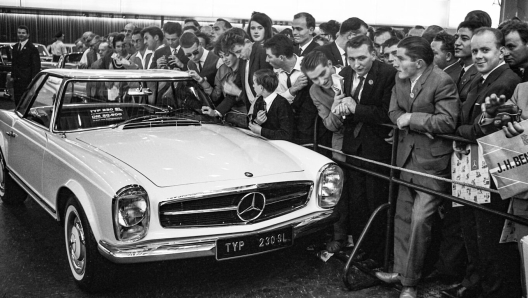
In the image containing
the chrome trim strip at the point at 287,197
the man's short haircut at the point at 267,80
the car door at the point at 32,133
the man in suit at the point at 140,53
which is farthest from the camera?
the man in suit at the point at 140,53

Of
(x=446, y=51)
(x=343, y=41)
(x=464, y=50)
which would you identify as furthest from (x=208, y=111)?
(x=464, y=50)

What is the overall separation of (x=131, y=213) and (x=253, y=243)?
82cm

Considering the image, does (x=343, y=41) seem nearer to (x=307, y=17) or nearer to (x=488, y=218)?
(x=307, y=17)

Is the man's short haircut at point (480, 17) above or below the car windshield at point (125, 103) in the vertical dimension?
above

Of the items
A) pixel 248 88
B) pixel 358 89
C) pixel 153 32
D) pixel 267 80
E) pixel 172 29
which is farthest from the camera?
pixel 153 32

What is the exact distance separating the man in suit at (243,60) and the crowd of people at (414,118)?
3 cm

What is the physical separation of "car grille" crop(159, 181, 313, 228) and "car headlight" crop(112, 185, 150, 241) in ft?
0.36

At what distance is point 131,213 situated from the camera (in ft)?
11.5

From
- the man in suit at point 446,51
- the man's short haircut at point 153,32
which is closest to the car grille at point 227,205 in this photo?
the man in suit at point 446,51

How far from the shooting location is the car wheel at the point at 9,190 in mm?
6020

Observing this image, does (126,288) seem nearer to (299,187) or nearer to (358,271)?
(299,187)

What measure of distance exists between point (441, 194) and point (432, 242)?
0.63 m

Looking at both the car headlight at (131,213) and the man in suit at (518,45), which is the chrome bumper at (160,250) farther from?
the man in suit at (518,45)

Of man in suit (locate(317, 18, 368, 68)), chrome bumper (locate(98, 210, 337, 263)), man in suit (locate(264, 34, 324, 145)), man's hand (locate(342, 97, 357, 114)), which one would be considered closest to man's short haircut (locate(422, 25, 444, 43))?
man in suit (locate(317, 18, 368, 68))
